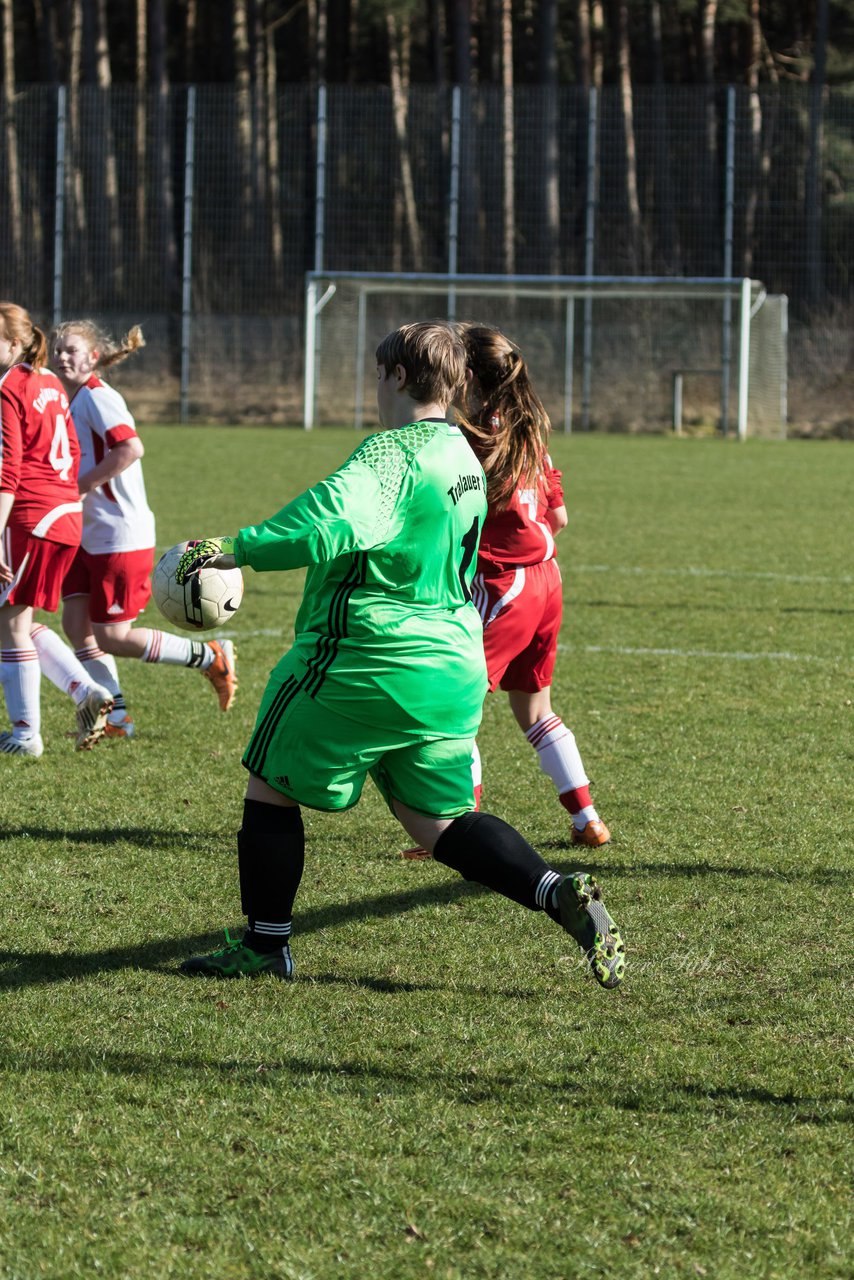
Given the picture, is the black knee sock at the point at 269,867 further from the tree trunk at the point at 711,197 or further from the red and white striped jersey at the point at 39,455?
the tree trunk at the point at 711,197

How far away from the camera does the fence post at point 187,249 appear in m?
32.6

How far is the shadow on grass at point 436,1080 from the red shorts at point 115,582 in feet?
10.9

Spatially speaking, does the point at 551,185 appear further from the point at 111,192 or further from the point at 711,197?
the point at 111,192

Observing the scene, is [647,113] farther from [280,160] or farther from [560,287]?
[280,160]

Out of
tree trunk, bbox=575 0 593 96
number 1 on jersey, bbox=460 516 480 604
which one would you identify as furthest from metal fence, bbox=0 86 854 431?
number 1 on jersey, bbox=460 516 480 604

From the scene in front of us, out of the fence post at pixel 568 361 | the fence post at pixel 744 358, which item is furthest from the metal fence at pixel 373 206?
the fence post at pixel 568 361

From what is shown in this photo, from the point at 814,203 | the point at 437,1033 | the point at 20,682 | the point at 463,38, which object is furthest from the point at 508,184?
the point at 437,1033

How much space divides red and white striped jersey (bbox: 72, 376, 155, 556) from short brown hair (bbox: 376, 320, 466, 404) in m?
3.12

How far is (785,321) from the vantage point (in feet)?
103

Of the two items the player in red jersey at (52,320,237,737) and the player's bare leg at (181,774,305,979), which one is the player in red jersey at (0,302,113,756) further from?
the player's bare leg at (181,774,305,979)

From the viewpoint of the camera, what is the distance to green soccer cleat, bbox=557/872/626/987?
11.2ft

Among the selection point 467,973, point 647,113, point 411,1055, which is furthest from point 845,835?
point 647,113

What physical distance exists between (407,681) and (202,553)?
1.81 ft

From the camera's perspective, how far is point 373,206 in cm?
3356
